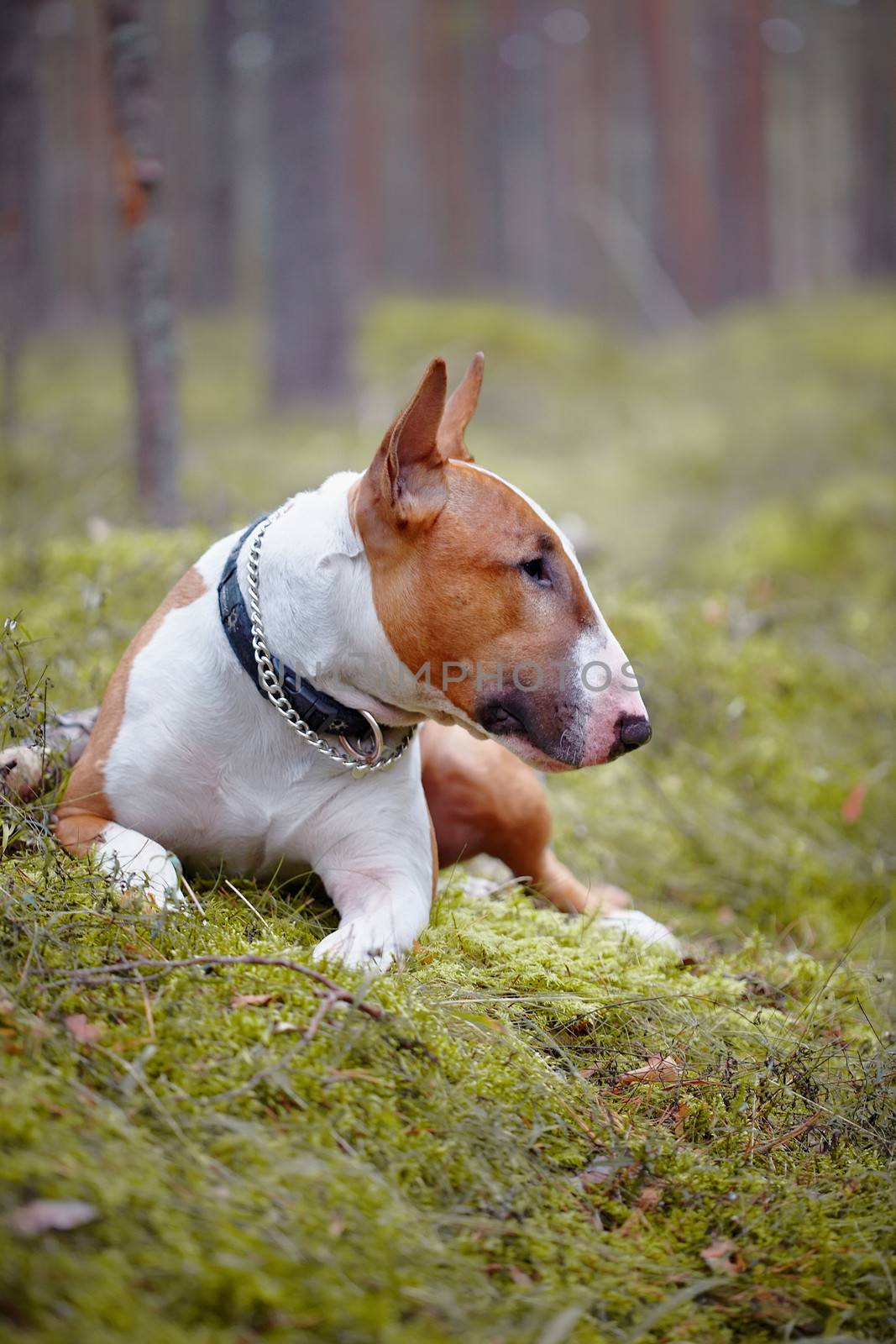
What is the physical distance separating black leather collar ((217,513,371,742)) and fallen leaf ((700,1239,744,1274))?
142 cm

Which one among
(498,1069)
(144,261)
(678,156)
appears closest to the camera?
(498,1069)

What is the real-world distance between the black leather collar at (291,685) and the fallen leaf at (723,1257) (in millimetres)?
1415

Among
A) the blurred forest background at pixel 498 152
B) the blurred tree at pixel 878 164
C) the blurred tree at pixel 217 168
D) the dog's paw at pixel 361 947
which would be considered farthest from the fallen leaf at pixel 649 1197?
the blurred tree at pixel 878 164

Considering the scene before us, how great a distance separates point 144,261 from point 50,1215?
16.9ft

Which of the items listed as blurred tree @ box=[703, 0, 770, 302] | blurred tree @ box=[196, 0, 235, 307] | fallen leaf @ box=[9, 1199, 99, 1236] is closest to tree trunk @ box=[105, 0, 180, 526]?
fallen leaf @ box=[9, 1199, 99, 1236]

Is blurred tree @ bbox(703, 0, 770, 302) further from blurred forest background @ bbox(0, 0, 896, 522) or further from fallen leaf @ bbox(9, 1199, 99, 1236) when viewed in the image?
fallen leaf @ bbox(9, 1199, 99, 1236)

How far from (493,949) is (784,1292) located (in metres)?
1.10

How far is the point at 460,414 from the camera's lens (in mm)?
3252

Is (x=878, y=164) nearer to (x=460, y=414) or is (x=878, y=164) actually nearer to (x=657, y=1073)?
(x=460, y=414)

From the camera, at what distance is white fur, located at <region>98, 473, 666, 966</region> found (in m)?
2.84

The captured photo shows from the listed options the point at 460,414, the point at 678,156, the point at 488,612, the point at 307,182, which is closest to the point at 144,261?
the point at 460,414

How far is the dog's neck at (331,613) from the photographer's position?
9.29 ft

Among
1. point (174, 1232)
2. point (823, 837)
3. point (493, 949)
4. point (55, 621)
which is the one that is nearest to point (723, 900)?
point (823, 837)

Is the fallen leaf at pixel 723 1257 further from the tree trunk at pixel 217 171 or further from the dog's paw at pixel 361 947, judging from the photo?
the tree trunk at pixel 217 171
